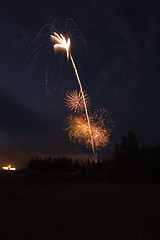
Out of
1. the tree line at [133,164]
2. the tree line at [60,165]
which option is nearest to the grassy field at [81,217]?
the tree line at [133,164]

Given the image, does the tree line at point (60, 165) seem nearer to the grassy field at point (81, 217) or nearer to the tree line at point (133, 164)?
the tree line at point (133, 164)

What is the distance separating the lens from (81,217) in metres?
13.9

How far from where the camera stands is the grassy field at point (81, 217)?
1173cm

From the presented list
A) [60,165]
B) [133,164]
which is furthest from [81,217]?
[60,165]

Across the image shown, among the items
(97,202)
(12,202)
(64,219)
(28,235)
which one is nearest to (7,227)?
(28,235)

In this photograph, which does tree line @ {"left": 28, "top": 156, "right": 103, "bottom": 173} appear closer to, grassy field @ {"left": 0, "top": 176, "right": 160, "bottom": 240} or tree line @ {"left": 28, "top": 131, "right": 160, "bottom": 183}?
tree line @ {"left": 28, "top": 131, "right": 160, "bottom": 183}

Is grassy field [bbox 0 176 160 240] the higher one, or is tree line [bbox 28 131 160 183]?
tree line [bbox 28 131 160 183]

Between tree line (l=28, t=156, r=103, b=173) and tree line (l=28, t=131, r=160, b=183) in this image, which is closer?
tree line (l=28, t=131, r=160, b=183)

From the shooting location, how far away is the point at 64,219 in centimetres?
1398

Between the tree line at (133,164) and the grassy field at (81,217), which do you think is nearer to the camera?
the grassy field at (81,217)

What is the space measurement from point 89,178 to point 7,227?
26.0 meters

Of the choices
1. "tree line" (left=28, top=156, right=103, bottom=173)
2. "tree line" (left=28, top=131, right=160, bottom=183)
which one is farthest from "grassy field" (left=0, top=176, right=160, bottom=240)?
"tree line" (left=28, top=156, right=103, bottom=173)

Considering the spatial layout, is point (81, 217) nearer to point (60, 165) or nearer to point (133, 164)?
point (133, 164)

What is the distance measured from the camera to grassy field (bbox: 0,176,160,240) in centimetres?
1173
